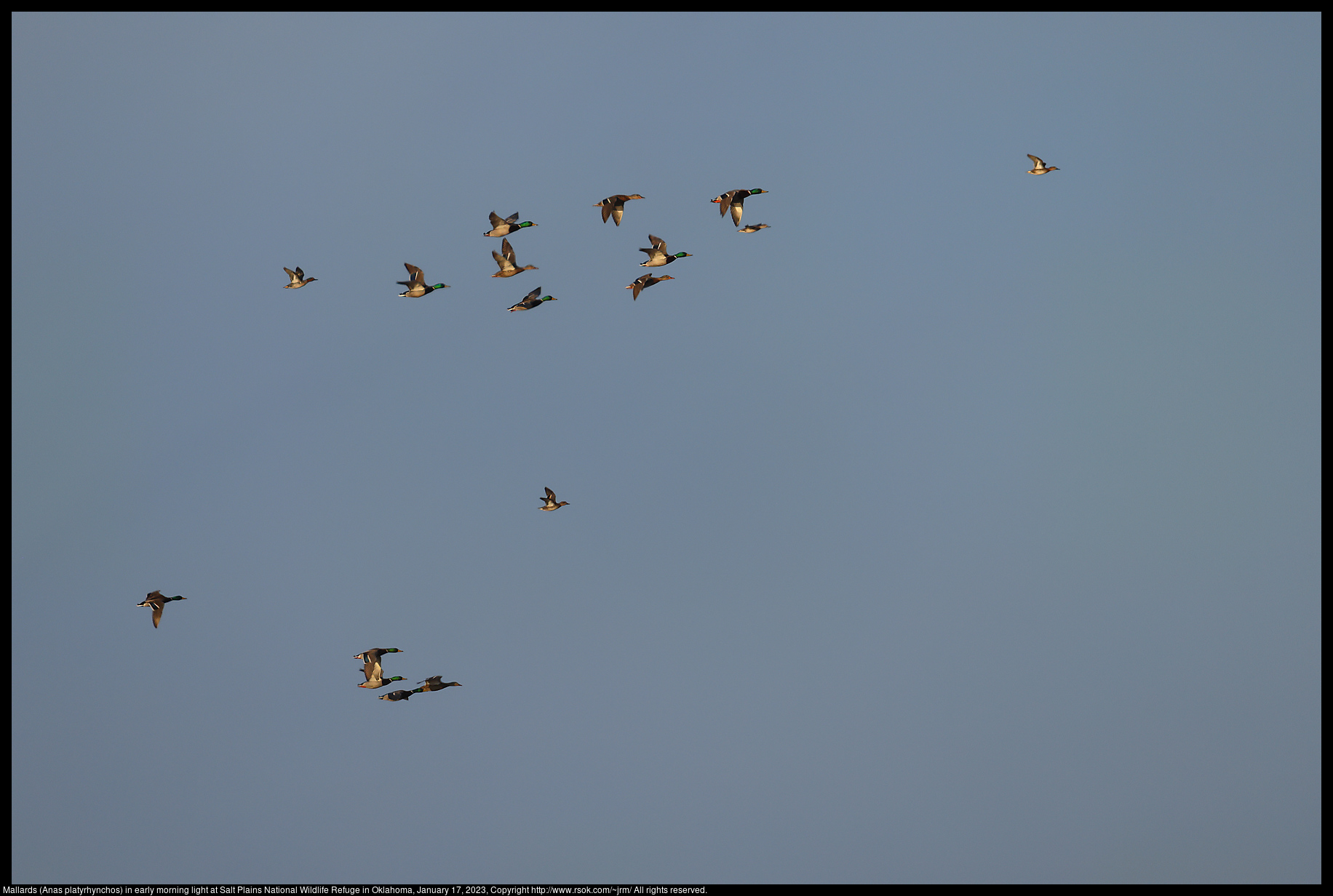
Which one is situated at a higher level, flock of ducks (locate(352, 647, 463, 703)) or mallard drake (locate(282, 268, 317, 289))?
mallard drake (locate(282, 268, 317, 289))

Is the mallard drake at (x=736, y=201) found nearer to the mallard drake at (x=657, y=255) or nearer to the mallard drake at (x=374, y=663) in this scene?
the mallard drake at (x=657, y=255)

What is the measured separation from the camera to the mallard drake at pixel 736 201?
1967 inches

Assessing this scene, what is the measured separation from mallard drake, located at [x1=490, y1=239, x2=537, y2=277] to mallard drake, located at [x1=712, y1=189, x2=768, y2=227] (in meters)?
7.13

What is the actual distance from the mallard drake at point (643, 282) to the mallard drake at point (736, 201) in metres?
3.41

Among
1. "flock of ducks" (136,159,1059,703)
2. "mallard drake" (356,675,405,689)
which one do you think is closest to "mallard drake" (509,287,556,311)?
"flock of ducks" (136,159,1059,703)

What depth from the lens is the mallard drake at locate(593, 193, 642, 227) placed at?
150 feet

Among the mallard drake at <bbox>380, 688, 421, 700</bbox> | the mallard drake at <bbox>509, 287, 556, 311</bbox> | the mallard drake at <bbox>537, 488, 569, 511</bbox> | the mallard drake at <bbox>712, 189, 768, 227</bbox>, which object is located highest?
the mallard drake at <bbox>712, 189, 768, 227</bbox>

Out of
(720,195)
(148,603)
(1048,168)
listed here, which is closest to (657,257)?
(720,195)

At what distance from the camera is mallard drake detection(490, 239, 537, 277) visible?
48.8 metres

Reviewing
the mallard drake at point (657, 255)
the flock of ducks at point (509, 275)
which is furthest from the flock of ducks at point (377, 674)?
the mallard drake at point (657, 255)

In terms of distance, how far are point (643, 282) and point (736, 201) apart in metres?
4.92

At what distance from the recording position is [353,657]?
4834cm

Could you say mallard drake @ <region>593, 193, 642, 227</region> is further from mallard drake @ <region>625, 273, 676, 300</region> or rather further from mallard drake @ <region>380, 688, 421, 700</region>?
mallard drake @ <region>380, 688, 421, 700</region>
